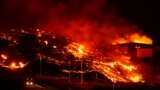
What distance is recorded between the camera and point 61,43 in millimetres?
30438

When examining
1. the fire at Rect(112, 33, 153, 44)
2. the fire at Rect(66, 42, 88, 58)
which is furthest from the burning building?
the fire at Rect(66, 42, 88, 58)

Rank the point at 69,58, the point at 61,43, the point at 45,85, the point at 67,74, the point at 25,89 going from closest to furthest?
the point at 25,89, the point at 45,85, the point at 67,74, the point at 69,58, the point at 61,43

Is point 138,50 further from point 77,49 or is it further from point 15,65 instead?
point 15,65

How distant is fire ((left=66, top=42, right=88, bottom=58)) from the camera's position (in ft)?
95.4

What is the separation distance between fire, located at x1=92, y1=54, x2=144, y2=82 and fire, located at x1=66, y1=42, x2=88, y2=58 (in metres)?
A: 1.43

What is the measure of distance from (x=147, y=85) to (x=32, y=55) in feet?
34.7

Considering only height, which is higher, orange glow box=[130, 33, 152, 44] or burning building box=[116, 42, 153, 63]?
orange glow box=[130, 33, 152, 44]

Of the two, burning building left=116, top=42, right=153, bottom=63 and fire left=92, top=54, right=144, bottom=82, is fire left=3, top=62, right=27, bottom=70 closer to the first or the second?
fire left=92, top=54, right=144, bottom=82

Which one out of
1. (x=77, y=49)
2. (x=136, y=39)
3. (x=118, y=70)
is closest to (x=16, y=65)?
(x=77, y=49)

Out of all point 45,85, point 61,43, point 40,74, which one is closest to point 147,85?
point 45,85

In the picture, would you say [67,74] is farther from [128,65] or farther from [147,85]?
[147,85]

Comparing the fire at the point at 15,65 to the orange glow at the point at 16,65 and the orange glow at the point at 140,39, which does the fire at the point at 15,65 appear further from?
the orange glow at the point at 140,39

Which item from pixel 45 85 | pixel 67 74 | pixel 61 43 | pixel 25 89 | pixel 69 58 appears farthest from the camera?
pixel 61 43

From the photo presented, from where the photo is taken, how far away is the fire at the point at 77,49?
29084mm
